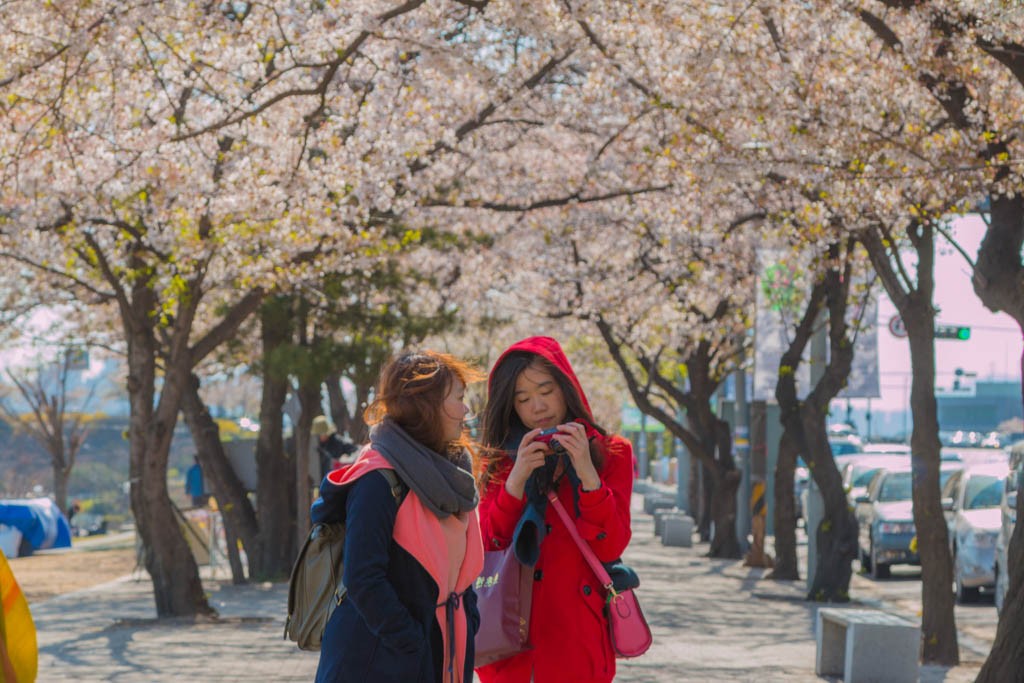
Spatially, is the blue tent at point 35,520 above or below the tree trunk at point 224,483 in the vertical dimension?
below

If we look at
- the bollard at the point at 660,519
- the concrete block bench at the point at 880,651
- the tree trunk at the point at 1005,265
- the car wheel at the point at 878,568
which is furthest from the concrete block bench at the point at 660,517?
the tree trunk at the point at 1005,265

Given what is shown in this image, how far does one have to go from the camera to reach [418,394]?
14.4 feet

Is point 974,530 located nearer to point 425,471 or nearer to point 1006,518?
point 1006,518

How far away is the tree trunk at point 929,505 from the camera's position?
1216 cm

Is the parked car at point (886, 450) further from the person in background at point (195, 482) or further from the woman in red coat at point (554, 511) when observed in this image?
the woman in red coat at point (554, 511)

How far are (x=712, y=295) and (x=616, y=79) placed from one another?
11.0 m

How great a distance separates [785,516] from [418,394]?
17.3 m

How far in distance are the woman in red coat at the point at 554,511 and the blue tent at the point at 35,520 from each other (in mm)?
23635

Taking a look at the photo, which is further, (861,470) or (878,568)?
(861,470)

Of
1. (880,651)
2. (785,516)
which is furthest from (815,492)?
(880,651)

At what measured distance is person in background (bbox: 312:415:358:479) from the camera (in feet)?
70.7

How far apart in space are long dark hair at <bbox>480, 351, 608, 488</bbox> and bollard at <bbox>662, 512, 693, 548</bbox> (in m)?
25.1

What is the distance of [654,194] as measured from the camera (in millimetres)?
19891

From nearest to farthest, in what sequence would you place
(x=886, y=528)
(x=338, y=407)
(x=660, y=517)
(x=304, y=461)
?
(x=886, y=528) → (x=304, y=461) → (x=338, y=407) → (x=660, y=517)
